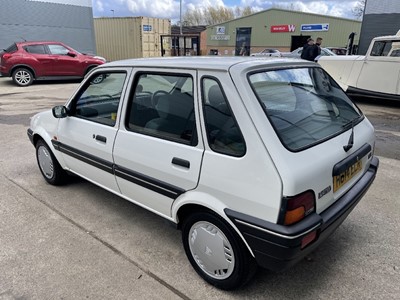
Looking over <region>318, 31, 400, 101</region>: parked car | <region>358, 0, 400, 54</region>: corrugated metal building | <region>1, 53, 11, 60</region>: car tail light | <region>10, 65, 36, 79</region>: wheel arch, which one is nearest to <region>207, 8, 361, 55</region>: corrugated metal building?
<region>358, 0, 400, 54</region>: corrugated metal building

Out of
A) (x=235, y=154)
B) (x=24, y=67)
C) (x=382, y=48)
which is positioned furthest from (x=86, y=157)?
(x=24, y=67)

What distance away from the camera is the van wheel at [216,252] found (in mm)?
2176

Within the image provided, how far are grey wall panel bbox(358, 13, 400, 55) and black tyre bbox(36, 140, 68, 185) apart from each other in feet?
48.2

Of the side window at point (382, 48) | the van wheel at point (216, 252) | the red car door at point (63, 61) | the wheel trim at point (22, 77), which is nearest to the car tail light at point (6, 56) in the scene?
the wheel trim at point (22, 77)

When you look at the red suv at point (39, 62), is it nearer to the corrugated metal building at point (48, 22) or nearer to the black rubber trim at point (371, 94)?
the corrugated metal building at point (48, 22)

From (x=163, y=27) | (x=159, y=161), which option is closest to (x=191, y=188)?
(x=159, y=161)

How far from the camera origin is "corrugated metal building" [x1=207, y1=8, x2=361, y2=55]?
1419 inches

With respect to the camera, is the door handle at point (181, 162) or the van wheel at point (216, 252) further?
the door handle at point (181, 162)

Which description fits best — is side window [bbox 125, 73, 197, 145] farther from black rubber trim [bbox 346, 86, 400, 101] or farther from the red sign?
the red sign

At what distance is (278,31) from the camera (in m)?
39.4

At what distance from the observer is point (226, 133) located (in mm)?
2135

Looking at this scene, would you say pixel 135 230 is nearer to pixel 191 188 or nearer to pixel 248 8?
pixel 191 188

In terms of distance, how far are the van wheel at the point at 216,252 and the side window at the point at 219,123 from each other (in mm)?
479

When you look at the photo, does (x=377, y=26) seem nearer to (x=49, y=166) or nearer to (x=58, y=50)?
(x=58, y=50)
